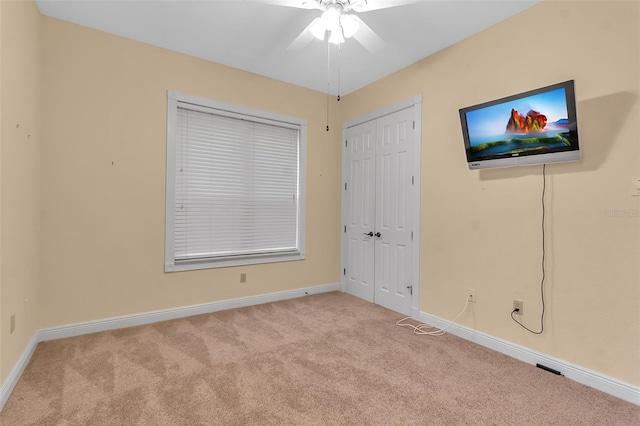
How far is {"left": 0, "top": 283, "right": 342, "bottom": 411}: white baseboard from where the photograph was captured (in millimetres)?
2160

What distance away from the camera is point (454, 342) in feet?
9.63

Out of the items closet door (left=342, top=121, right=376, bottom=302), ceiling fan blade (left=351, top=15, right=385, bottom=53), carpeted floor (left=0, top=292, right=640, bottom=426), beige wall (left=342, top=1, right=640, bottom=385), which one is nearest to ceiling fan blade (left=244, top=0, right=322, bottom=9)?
ceiling fan blade (left=351, top=15, right=385, bottom=53)

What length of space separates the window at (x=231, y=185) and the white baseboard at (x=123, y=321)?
459mm

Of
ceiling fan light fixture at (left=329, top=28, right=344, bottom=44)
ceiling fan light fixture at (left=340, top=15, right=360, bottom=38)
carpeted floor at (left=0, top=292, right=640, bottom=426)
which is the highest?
ceiling fan light fixture at (left=340, top=15, right=360, bottom=38)

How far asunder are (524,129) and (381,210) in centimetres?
186

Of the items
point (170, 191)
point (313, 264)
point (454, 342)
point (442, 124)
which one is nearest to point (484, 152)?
point (442, 124)

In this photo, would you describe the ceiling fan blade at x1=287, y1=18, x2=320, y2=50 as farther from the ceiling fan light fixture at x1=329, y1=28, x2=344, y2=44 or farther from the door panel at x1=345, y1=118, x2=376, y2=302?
the door panel at x1=345, y1=118, x2=376, y2=302

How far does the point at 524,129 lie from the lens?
7.95ft

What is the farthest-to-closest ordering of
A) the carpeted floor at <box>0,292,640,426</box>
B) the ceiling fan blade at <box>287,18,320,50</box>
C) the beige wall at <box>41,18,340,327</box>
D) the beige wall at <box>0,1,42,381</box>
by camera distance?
the beige wall at <box>41,18,340,327</box> < the ceiling fan blade at <box>287,18,320,50</box> < the beige wall at <box>0,1,42,381</box> < the carpeted floor at <box>0,292,640,426</box>

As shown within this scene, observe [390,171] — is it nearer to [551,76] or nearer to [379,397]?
[551,76]

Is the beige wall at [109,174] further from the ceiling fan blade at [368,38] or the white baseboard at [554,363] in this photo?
the white baseboard at [554,363]

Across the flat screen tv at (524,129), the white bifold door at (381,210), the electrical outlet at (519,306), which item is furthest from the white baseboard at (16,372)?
the flat screen tv at (524,129)

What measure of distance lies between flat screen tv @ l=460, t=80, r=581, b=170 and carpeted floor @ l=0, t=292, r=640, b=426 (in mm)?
1653

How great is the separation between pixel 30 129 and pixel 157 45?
1466 millimetres
